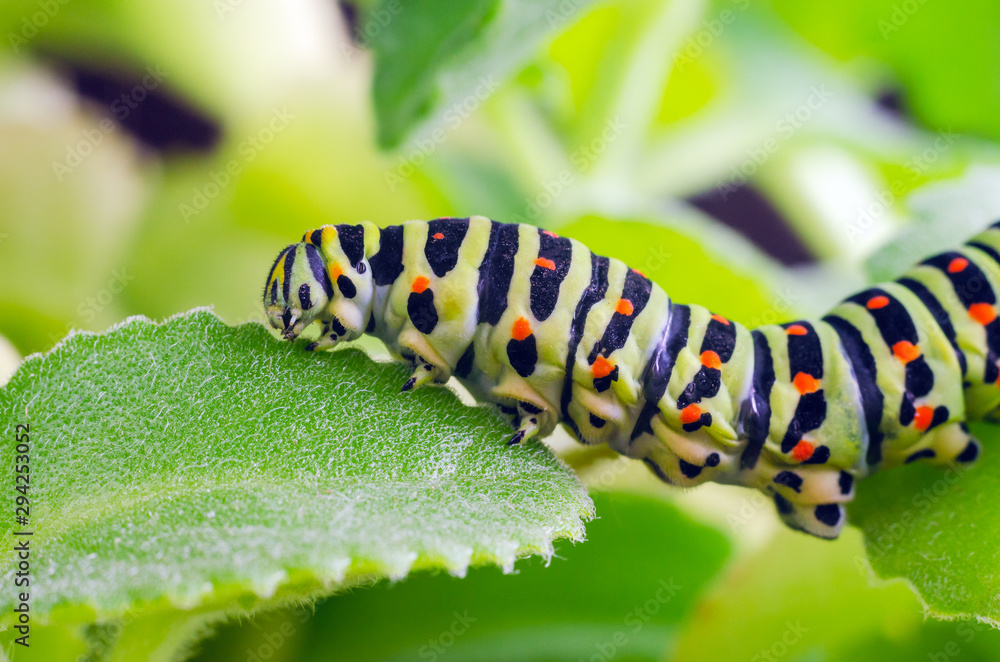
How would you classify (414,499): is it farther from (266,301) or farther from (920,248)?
(920,248)

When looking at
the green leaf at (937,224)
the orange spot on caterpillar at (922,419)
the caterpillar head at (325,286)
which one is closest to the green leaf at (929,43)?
the green leaf at (937,224)

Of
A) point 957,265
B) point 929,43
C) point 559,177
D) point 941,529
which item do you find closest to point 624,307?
point 941,529

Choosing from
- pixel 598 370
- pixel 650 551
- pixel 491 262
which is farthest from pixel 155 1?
pixel 650 551

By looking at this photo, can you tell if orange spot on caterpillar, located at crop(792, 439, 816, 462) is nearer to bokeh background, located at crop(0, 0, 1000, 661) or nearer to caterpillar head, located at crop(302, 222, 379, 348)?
bokeh background, located at crop(0, 0, 1000, 661)

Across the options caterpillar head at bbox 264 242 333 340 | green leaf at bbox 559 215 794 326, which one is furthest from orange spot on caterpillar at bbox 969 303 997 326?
caterpillar head at bbox 264 242 333 340

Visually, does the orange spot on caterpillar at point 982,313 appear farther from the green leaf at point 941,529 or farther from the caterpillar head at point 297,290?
the caterpillar head at point 297,290

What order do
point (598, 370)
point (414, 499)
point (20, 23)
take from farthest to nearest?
point (20, 23), point (598, 370), point (414, 499)
